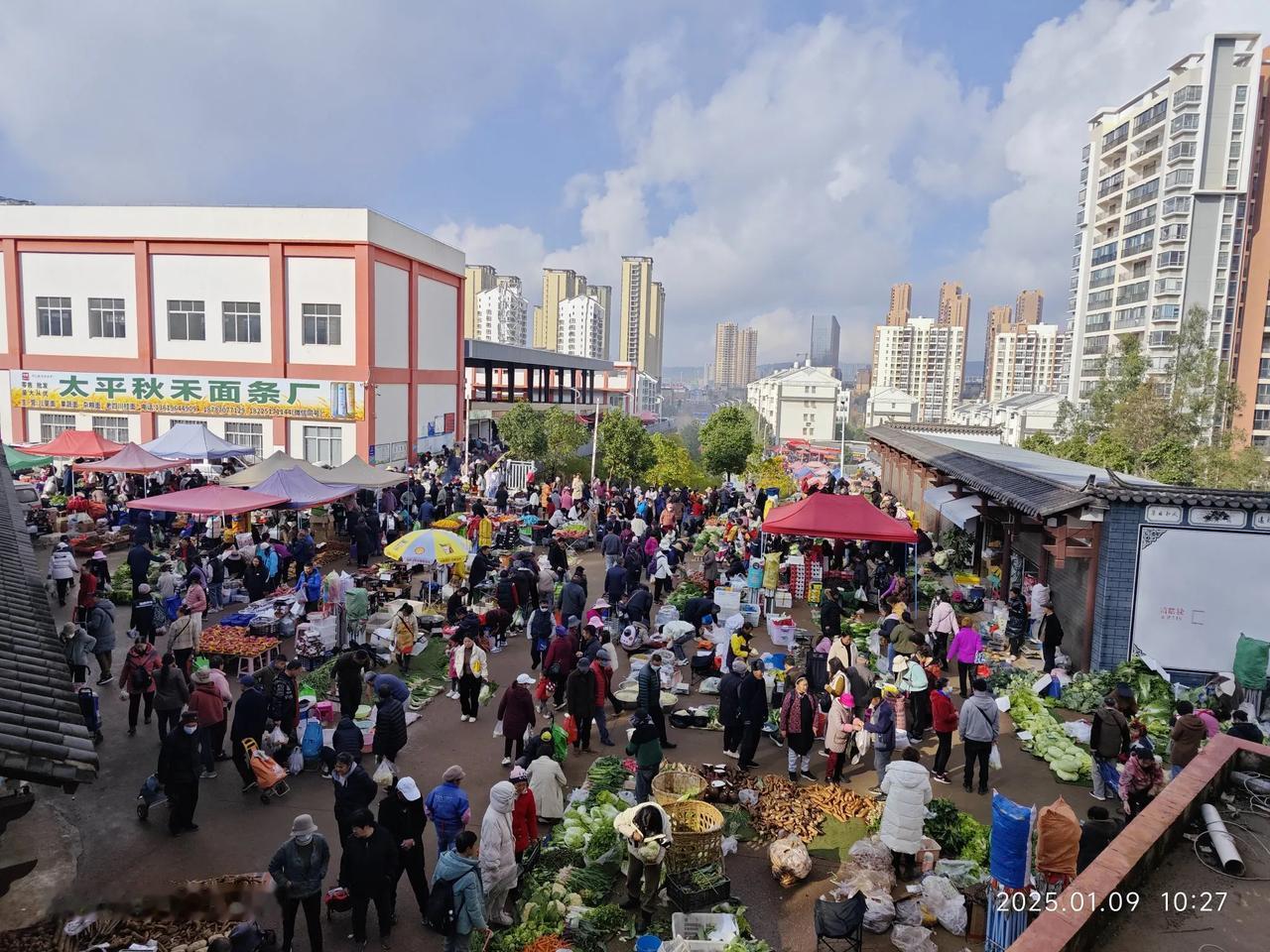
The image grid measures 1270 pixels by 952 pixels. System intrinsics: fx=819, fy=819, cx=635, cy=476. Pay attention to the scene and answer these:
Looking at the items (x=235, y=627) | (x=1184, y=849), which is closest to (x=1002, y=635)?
(x=1184, y=849)

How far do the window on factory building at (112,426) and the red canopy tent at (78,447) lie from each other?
9.55m

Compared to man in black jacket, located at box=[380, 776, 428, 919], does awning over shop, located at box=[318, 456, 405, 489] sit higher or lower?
higher

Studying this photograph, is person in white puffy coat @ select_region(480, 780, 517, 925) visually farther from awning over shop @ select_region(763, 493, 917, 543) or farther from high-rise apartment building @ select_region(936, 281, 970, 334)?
high-rise apartment building @ select_region(936, 281, 970, 334)

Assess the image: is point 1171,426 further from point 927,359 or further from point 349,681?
point 927,359

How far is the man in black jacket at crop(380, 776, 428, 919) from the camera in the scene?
688cm

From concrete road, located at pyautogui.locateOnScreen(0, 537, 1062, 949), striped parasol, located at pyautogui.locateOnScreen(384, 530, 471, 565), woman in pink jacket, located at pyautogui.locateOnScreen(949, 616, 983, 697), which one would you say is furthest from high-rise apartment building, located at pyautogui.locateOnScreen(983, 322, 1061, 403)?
concrete road, located at pyautogui.locateOnScreen(0, 537, 1062, 949)

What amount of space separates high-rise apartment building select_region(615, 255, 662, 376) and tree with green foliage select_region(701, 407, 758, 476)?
142 meters

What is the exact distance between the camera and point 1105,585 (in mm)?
12281

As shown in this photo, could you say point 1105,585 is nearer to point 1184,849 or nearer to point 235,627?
point 1184,849

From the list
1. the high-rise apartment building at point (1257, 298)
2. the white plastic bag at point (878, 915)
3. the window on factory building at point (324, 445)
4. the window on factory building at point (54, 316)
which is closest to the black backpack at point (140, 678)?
the white plastic bag at point (878, 915)

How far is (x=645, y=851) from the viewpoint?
22.4ft

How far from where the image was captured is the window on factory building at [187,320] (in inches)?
1204

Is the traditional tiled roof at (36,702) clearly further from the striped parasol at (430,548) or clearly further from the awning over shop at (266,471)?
the awning over shop at (266,471)

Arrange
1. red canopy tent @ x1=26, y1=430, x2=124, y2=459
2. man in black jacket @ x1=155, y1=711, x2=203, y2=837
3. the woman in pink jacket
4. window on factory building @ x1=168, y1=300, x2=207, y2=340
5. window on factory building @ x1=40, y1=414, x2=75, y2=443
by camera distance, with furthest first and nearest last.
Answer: window on factory building @ x1=40, y1=414, x2=75, y2=443, window on factory building @ x1=168, y1=300, x2=207, y2=340, red canopy tent @ x1=26, y1=430, x2=124, y2=459, the woman in pink jacket, man in black jacket @ x1=155, y1=711, x2=203, y2=837
